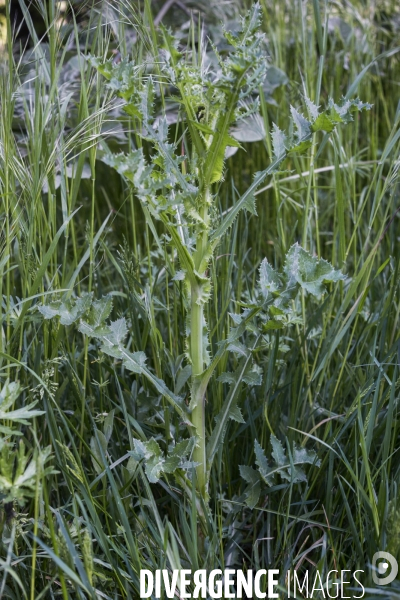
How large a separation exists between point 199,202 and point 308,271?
0.67 ft

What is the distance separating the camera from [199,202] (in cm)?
98

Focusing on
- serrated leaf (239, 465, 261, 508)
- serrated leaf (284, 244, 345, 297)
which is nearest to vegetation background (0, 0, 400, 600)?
serrated leaf (239, 465, 261, 508)

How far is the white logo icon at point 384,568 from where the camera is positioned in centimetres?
88

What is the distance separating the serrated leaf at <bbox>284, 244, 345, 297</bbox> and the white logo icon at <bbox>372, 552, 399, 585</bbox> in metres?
0.39

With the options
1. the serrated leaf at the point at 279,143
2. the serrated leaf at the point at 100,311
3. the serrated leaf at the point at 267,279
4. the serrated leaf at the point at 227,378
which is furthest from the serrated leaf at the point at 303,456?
→ the serrated leaf at the point at 279,143

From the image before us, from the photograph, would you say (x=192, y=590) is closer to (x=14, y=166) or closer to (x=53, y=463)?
(x=53, y=463)

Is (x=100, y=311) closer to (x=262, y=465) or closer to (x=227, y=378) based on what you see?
(x=227, y=378)

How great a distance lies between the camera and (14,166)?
3.47 feet

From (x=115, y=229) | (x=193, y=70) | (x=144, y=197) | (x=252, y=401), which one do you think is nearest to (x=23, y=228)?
(x=144, y=197)

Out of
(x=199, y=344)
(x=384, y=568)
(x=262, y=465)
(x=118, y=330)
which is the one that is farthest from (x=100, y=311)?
(x=384, y=568)

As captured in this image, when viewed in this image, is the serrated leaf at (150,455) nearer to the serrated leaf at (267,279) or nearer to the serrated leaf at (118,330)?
the serrated leaf at (118,330)

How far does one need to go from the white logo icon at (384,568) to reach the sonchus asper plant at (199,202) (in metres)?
0.22

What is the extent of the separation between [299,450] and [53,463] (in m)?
0.45

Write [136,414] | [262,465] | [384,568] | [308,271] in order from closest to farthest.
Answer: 1. [384,568]
2. [308,271]
3. [262,465]
4. [136,414]
